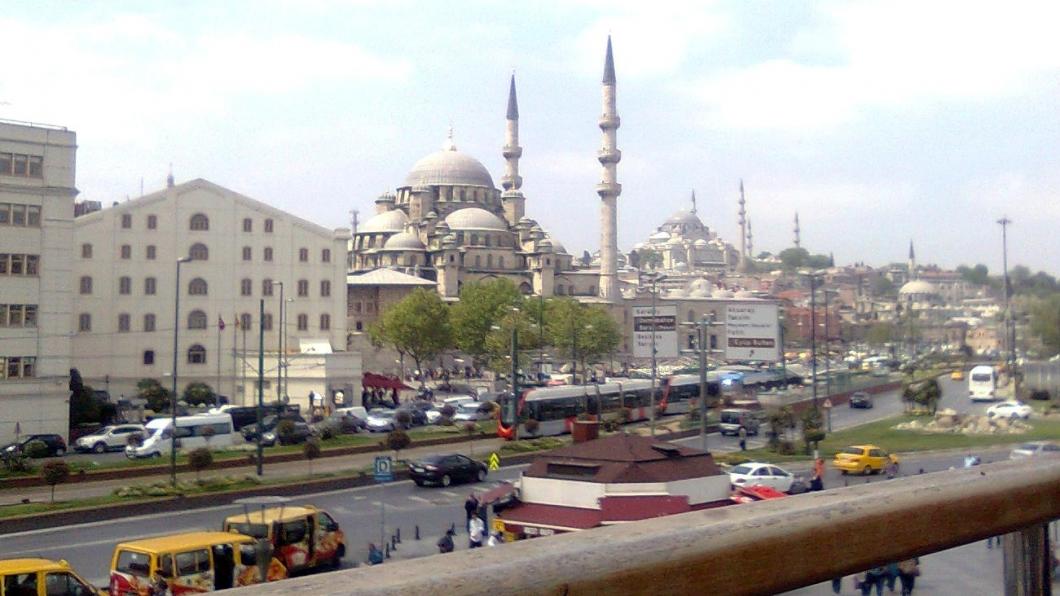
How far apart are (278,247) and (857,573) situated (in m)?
30.9

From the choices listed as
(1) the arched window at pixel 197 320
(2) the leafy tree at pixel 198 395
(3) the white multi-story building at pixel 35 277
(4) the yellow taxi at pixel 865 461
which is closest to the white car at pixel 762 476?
(4) the yellow taxi at pixel 865 461

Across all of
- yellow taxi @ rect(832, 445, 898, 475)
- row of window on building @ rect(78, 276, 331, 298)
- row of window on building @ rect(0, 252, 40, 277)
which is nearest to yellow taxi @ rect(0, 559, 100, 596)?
yellow taxi @ rect(832, 445, 898, 475)

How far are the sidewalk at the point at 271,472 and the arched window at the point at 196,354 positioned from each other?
12.7 meters

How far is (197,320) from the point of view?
29.8 metres

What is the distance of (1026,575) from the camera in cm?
154

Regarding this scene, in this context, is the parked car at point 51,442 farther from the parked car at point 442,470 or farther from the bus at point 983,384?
the bus at point 983,384

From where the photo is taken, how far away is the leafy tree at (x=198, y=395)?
2681cm

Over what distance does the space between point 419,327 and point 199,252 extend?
37.4 ft

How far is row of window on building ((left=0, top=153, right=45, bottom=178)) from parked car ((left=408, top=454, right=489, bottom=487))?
1033cm

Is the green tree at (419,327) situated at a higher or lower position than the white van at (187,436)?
higher

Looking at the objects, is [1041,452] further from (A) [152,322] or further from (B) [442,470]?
(A) [152,322]

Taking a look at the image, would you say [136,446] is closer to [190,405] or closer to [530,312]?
[190,405]

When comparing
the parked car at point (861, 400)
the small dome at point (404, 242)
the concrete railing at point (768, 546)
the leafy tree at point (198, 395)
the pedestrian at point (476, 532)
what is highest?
the small dome at point (404, 242)

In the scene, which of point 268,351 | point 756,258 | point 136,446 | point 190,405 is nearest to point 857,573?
point 136,446
